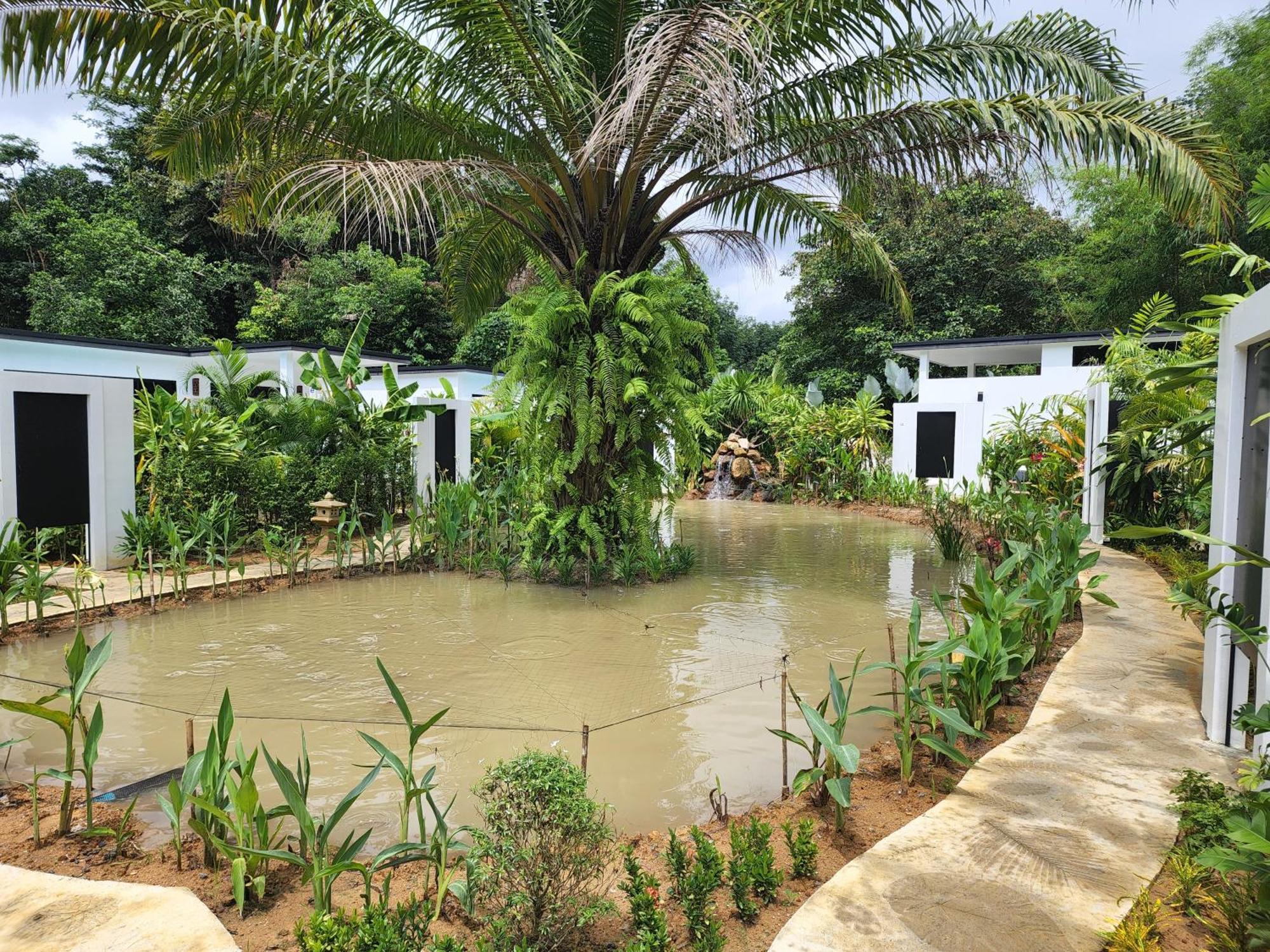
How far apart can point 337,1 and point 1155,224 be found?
19.3 m

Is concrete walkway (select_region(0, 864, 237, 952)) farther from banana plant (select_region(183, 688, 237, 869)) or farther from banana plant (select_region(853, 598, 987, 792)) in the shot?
banana plant (select_region(853, 598, 987, 792))

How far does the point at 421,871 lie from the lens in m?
2.57

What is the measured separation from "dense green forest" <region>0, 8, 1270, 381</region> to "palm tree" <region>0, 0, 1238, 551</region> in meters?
13.7

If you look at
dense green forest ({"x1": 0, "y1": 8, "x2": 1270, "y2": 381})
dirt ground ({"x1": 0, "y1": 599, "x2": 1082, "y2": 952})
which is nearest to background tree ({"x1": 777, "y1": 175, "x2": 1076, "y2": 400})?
dense green forest ({"x1": 0, "y1": 8, "x2": 1270, "y2": 381})

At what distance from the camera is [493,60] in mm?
7137

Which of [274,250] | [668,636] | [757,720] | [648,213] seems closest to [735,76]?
[648,213]

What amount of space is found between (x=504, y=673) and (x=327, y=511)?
4679 millimetres

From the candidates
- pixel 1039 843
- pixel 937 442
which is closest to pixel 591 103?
pixel 1039 843

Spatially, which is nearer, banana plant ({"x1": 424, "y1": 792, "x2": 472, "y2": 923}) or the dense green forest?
banana plant ({"x1": 424, "y1": 792, "x2": 472, "y2": 923})

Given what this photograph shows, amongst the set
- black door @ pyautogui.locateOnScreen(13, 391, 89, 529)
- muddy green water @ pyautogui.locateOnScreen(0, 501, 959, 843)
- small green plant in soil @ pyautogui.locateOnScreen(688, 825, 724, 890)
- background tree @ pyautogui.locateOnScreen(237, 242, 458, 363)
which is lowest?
muddy green water @ pyautogui.locateOnScreen(0, 501, 959, 843)

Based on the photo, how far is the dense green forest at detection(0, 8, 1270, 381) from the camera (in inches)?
850

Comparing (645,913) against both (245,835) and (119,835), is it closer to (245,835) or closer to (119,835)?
(245,835)

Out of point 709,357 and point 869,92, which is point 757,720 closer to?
point 709,357

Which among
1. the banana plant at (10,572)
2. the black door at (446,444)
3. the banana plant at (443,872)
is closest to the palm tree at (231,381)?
the black door at (446,444)
